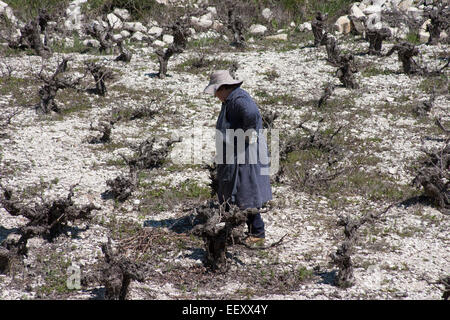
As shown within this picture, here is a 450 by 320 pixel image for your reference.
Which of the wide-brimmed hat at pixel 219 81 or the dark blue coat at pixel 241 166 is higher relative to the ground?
the wide-brimmed hat at pixel 219 81

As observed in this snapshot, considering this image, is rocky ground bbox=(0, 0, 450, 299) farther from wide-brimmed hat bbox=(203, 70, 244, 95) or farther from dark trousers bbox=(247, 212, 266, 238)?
wide-brimmed hat bbox=(203, 70, 244, 95)

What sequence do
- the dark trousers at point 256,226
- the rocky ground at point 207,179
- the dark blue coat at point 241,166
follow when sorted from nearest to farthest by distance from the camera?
the rocky ground at point 207,179 → the dark blue coat at point 241,166 → the dark trousers at point 256,226

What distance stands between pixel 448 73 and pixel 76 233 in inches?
399

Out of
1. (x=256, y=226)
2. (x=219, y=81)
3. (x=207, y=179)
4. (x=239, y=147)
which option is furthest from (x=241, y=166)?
(x=207, y=179)

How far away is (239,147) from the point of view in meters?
6.33

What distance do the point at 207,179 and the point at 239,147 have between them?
2.43 metres

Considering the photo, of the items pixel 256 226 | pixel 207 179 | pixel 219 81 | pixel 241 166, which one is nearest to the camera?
pixel 219 81

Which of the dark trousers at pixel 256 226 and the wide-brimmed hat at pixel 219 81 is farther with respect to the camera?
the dark trousers at pixel 256 226

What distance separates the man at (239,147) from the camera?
624cm

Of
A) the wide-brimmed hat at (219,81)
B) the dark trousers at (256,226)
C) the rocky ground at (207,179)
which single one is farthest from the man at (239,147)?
the rocky ground at (207,179)

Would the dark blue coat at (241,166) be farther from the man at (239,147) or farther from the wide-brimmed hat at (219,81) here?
the wide-brimmed hat at (219,81)

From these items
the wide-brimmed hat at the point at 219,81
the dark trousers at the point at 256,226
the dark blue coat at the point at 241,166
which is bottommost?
the dark trousers at the point at 256,226

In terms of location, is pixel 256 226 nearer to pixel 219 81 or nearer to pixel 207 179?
pixel 219 81

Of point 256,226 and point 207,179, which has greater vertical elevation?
point 207,179
